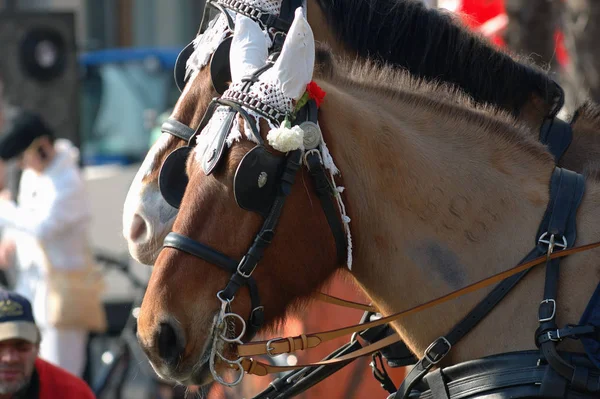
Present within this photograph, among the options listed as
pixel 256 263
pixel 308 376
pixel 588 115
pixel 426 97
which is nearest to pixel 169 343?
pixel 256 263

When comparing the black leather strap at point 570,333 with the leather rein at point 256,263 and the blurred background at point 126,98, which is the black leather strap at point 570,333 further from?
the blurred background at point 126,98

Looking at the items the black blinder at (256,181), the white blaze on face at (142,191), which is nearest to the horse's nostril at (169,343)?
the black blinder at (256,181)

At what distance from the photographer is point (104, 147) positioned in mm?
10469

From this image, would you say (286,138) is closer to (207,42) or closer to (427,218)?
(427,218)

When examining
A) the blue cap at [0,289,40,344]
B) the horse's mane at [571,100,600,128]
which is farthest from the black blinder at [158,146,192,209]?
the blue cap at [0,289,40,344]

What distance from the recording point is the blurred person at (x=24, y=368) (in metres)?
4.24

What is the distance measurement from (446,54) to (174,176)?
96 centimetres

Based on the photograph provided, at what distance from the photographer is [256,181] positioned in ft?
8.69

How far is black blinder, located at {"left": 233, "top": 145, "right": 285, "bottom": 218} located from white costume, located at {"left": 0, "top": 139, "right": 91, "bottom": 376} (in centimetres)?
390

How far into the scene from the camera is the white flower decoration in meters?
2.64

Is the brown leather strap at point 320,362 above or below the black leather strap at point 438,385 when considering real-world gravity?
below

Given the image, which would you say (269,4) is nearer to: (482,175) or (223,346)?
(482,175)

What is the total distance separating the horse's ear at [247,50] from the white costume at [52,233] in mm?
3706

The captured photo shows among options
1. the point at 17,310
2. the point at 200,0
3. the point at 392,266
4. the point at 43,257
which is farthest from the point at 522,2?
the point at 200,0
